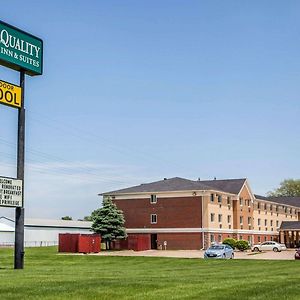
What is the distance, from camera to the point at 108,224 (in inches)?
2876

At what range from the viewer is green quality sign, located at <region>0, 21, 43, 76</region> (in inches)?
1095

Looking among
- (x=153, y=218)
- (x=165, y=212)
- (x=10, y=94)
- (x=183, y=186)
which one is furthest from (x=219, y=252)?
(x=10, y=94)

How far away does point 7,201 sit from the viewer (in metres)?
27.7

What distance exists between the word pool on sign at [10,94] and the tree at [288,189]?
423 feet

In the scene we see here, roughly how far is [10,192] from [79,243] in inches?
1404

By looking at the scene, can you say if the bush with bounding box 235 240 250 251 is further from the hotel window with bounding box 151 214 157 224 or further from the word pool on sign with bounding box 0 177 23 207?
the word pool on sign with bounding box 0 177 23 207

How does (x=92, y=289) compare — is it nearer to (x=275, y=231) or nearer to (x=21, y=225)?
(x=21, y=225)

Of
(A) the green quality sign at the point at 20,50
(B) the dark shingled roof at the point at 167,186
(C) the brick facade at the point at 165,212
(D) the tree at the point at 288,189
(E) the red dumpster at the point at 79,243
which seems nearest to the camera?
(A) the green quality sign at the point at 20,50

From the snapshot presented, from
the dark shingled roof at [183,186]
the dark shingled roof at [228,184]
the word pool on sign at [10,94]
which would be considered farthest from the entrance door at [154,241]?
the word pool on sign at [10,94]

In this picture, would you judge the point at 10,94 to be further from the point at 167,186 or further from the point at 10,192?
the point at 167,186

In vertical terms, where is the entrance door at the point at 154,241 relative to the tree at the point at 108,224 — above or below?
below

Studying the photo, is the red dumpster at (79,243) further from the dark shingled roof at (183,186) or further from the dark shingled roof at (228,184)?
the dark shingled roof at (228,184)

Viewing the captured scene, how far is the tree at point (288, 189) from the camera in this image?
150750mm

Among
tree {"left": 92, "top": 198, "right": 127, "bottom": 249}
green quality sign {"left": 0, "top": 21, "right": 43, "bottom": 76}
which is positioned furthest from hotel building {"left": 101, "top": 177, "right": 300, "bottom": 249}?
green quality sign {"left": 0, "top": 21, "right": 43, "bottom": 76}
